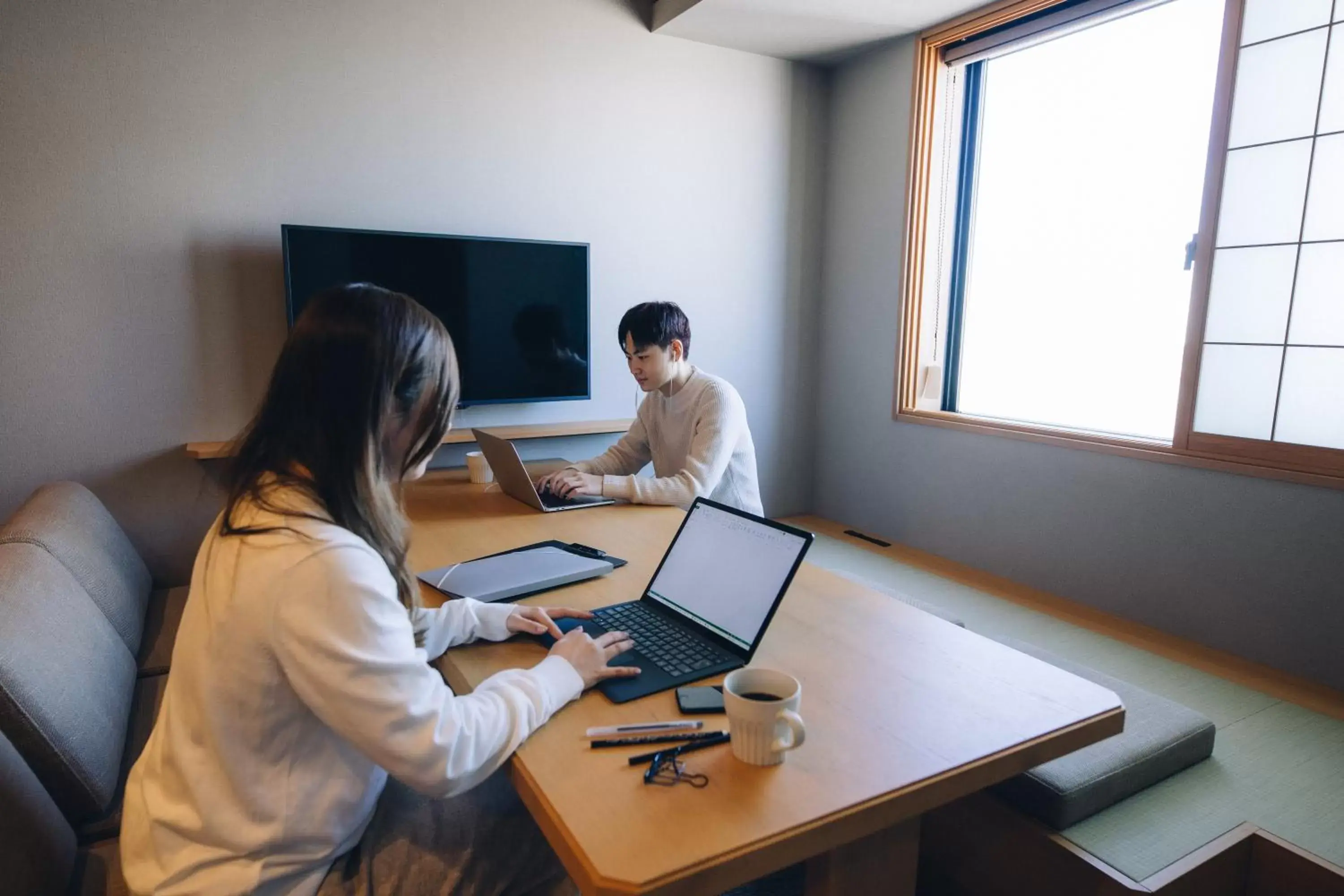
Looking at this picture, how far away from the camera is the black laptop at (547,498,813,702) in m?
1.00

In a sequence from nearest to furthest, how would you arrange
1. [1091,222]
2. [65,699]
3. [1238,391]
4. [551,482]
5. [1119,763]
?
[65,699] < [1119,763] < [551,482] < [1238,391] < [1091,222]

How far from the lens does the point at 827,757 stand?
838 millimetres

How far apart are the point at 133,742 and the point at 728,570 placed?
1308 millimetres

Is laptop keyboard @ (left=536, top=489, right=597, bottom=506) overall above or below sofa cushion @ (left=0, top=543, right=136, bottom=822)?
above

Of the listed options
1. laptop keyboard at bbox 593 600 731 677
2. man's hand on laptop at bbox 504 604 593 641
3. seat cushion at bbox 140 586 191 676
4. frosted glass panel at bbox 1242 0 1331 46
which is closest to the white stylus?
laptop keyboard at bbox 593 600 731 677

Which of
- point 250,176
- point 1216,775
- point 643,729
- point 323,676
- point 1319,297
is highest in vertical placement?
point 250,176

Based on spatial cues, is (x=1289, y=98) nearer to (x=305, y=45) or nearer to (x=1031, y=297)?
(x=1031, y=297)

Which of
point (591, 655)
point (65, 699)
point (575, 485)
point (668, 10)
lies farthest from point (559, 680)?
point (668, 10)

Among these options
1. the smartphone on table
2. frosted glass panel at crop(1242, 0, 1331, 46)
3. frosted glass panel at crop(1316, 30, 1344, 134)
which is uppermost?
frosted glass panel at crop(1242, 0, 1331, 46)

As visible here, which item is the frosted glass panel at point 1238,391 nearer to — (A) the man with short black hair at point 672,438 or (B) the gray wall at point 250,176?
(A) the man with short black hair at point 672,438

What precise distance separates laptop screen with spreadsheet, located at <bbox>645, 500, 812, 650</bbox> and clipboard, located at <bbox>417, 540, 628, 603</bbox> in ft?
0.69

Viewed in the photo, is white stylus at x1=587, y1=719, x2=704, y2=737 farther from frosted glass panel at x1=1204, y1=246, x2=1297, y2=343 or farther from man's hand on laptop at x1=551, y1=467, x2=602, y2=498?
frosted glass panel at x1=1204, y1=246, x2=1297, y2=343

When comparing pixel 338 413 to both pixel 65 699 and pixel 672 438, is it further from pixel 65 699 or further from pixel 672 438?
pixel 672 438

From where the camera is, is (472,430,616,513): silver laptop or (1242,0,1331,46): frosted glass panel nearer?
(472,430,616,513): silver laptop
